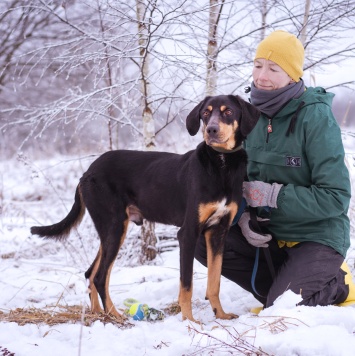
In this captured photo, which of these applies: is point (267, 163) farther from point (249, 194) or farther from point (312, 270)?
point (312, 270)

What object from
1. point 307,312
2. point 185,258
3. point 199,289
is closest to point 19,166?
point 199,289

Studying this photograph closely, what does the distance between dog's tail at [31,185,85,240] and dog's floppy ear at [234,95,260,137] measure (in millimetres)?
1394

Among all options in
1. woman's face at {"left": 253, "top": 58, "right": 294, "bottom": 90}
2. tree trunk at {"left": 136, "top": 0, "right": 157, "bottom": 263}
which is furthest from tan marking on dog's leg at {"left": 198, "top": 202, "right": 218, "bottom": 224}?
tree trunk at {"left": 136, "top": 0, "right": 157, "bottom": 263}

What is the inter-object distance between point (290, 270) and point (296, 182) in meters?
0.58

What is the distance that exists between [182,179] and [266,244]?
72cm

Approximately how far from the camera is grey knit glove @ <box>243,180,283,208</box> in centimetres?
281

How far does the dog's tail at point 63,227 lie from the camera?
3.38 metres

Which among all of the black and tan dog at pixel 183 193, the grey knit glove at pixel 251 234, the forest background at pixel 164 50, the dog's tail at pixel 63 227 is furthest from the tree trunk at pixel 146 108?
the grey knit glove at pixel 251 234

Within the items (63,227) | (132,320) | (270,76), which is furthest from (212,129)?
(63,227)

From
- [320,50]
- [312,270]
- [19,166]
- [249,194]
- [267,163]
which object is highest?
[320,50]

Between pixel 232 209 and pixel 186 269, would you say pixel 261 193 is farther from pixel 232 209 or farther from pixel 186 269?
pixel 186 269

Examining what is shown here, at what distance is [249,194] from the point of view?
9.53 feet

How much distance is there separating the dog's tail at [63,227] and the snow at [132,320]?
0.53 metres

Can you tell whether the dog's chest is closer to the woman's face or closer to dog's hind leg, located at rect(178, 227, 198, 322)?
dog's hind leg, located at rect(178, 227, 198, 322)
